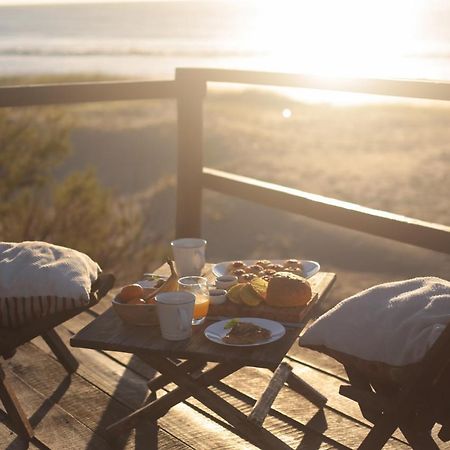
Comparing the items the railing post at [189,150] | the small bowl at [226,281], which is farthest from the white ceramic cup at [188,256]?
the railing post at [189,150]

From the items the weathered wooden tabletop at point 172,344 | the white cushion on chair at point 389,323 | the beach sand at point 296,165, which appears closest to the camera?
the white cushion on chair at point 389,323

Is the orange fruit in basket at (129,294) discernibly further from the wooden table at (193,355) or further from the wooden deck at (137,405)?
the wooden deck at (137,405)

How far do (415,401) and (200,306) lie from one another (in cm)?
71

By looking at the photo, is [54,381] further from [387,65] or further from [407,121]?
[387,65]

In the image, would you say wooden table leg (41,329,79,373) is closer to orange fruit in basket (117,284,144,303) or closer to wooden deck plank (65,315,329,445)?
wooden deck plank (65,315,329,445)

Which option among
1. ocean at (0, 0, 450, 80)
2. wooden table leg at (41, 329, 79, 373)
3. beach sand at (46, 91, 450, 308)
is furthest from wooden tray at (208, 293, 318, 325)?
ocean at (0, 0, 450, 80)

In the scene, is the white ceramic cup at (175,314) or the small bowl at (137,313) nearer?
the white ceramic cup at (175,314)

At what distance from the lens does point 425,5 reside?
97.7m

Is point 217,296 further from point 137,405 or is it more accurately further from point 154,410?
point 137,405

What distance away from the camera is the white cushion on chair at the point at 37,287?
2.90 meters

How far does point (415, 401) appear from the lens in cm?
221

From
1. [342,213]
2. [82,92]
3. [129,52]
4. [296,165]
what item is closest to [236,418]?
[342,213]

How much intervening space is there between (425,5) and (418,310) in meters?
101

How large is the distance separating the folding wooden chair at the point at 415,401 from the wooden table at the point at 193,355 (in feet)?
0.84
